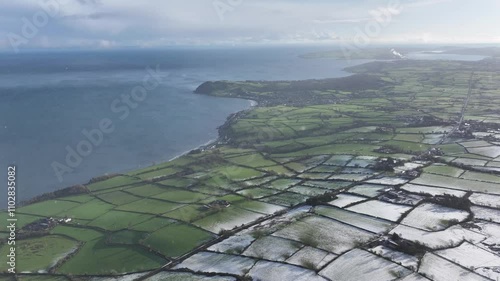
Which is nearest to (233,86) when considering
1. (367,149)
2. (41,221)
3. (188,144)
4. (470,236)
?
(188,144)

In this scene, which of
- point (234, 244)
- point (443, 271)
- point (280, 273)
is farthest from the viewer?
point (234, 244)

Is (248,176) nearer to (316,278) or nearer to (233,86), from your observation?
(316,278)

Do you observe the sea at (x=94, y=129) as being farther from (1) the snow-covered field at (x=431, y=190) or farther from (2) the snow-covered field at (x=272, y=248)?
(1) the snow-covered field at (x=431, y=190)

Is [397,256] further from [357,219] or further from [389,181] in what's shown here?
→ [389,181]

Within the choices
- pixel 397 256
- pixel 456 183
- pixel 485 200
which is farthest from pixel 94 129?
pixel 485 200

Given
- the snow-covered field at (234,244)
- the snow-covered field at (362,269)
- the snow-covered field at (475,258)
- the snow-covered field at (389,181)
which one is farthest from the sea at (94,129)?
the snow-covered field at (475,258)
